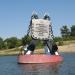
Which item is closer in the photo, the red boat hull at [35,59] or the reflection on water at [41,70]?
the reflection on water at [41,70]

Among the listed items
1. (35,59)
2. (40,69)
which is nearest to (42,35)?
(35,59)

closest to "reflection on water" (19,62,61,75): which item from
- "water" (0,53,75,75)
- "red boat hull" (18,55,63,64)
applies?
"water" (0,53,75,75)

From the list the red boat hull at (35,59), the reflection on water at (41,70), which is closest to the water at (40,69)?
the reflection on water at (41,70)

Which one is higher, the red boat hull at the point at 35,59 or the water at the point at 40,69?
the red boat hull at the point at 35,59

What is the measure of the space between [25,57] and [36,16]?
10.9 metres

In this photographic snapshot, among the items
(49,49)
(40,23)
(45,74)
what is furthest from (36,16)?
(45,74)

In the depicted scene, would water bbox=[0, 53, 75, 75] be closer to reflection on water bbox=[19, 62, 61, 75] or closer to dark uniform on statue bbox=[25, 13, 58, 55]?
reflection on water bbox=[19, 62, 61, 75]

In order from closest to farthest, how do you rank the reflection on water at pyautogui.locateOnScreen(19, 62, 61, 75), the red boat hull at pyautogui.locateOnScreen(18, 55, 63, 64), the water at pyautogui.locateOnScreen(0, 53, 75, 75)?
the reflection on water at pyautogui.locateOnScreen(19, 62, 61, 75)
the water at pyautogui.locateOnScreen(0, 53, 75, 75)
the red boat hull at pyautogui.locateOnScreen(18, 55, 63, 64)

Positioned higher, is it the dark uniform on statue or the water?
the dark uniform on statue

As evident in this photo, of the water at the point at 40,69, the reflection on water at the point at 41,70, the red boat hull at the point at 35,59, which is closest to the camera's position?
the reflection on water at the point at 41,70

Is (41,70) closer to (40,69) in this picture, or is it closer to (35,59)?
(40,69)

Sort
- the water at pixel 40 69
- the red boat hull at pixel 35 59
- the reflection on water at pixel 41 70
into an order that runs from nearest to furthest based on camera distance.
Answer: the reflection on water at pixel 41 70 < the water at pixel 40 69 < the red boat hull at pixel 35 59

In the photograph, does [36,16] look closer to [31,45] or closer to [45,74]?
[31,45]

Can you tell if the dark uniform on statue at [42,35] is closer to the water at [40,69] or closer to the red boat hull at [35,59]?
the red boat hull at [35,59]
